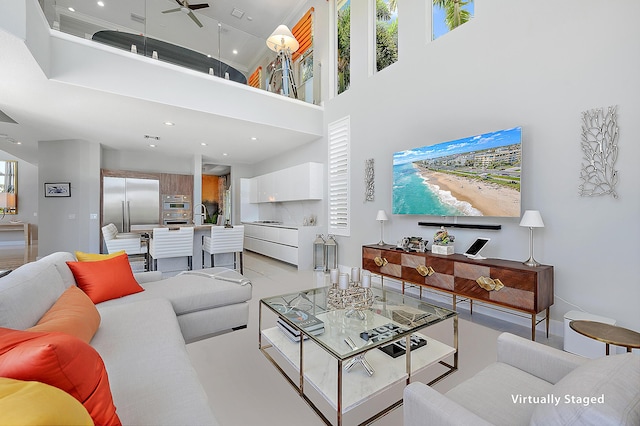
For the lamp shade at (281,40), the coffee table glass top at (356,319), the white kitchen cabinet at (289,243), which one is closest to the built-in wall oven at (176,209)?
the white kitchen cabinet at (289,243)

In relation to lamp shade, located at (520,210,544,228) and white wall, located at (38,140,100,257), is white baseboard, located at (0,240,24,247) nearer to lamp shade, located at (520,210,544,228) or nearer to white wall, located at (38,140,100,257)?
white wall, located at (38,140,100,257)

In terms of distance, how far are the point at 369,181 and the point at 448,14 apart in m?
2.40

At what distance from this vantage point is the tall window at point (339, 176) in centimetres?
496

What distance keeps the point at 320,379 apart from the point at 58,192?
713cm

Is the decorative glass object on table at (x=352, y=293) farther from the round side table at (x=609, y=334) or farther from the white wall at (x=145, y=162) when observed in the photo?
the white wall at (x=145, y=162)

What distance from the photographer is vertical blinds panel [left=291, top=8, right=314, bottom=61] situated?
587 centimetres

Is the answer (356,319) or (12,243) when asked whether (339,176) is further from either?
(12,243)

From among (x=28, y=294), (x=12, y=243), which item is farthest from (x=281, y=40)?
(x=12, y=243)

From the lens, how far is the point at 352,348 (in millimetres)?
1521

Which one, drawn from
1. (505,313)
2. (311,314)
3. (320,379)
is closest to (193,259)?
(311,314)

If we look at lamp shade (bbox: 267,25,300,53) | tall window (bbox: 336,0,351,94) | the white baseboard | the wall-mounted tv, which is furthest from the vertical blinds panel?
the white baseboard

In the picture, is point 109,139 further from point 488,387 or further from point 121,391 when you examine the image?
point 488,387

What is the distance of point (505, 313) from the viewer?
2943 millimetres

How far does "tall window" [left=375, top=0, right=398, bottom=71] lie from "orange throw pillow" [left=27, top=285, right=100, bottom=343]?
15.1ft
